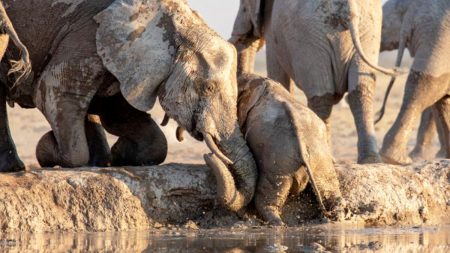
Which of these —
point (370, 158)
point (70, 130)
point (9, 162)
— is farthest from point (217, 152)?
point (370, 158)

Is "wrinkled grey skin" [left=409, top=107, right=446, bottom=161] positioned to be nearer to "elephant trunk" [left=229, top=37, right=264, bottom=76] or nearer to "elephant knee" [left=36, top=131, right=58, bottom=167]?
"elephant trunk" [left=229, top=37, right=264, bottom=76]

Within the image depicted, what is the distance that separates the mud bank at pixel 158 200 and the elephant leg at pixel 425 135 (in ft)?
22.3

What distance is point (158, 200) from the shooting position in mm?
11078

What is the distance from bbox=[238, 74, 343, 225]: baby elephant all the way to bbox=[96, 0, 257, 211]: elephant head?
104 millimetres

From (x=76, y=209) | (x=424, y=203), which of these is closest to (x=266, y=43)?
(x=424, y=203)

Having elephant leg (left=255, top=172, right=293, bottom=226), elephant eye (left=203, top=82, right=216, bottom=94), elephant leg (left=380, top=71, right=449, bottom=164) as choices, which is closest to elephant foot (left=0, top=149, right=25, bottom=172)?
elephant eye (left=203, top=82, right=216, bottom=94)

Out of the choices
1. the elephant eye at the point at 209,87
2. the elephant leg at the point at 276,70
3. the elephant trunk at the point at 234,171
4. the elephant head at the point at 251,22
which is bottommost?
the elephant trunk at the point at 234,171

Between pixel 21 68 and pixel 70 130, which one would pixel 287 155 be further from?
pixel 21 68

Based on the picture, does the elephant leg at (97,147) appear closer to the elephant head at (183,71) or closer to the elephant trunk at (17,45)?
the elephant head at (183,71)

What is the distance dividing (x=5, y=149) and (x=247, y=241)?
8.47ft

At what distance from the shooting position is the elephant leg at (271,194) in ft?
36.0

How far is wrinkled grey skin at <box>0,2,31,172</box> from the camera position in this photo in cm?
1111

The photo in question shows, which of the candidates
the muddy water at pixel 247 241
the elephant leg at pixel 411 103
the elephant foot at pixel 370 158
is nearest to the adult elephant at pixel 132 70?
the muddy water at pixel 247 241

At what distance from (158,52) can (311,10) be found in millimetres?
2667
